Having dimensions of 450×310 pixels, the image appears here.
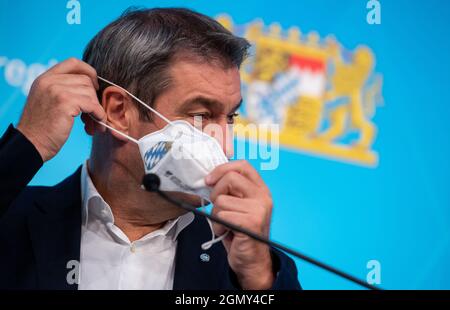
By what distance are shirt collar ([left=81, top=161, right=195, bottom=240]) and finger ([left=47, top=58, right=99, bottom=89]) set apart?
36cm

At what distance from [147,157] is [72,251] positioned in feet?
1.26

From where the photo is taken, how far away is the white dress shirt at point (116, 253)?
2.06m

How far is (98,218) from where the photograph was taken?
2160 millimetres

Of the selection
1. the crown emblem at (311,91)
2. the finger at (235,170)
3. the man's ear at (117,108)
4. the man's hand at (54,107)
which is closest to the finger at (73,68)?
the man's hand at (54,107)

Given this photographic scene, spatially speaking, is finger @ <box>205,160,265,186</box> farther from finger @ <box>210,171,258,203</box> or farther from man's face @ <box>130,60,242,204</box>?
man's face @ <box>130,60,242,204</box>

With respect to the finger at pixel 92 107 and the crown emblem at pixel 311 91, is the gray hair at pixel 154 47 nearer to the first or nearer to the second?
the finger at pixel 92 107

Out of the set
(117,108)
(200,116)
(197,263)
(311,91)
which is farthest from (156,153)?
(311,91)

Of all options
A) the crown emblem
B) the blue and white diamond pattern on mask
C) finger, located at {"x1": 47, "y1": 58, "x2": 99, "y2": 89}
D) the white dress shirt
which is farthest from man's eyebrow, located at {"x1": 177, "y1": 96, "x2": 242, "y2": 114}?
the crown emblem

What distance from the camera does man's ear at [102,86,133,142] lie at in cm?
213

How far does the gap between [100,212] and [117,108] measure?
35 centimetres

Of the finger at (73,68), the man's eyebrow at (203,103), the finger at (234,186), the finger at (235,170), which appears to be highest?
the finger at (73,68)

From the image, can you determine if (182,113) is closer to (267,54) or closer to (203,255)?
(203,255)

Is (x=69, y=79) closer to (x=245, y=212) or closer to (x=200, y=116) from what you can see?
(x=200, y=116)

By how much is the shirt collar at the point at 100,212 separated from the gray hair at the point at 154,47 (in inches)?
12.1
